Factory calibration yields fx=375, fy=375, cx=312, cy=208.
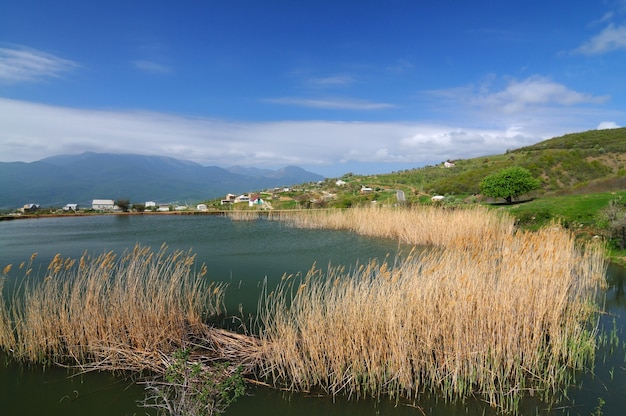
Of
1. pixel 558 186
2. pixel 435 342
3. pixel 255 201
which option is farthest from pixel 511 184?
pixel 255 201

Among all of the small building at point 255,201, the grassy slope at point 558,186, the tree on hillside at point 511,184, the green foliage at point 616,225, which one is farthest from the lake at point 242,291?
the small building at point 255,201

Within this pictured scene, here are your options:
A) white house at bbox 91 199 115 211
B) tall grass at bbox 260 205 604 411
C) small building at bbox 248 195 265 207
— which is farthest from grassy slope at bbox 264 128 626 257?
white house at bbox 91 199 115 211

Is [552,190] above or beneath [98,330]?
above

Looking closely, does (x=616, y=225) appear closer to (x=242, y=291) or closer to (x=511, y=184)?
(x=511, y=184)

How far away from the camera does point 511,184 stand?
26531 mm

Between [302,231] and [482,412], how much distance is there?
20.8 meters

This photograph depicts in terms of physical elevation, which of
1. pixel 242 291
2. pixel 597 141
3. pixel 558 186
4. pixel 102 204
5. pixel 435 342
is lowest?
pixel 242 291

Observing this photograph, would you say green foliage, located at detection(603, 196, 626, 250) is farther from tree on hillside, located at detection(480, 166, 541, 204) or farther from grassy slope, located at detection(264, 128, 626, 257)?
tree on hillside, located at detection(480, 166, 541, 204)

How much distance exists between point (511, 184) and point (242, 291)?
2253 cm

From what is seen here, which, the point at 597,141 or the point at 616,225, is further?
the point at 597,141

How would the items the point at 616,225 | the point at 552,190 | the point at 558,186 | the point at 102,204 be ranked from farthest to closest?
the point at 102,204
the point at 558,186
the point at 552,190
the point at 616,225

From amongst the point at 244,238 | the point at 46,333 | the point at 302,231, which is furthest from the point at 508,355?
the point at 302,231

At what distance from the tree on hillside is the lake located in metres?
11.6

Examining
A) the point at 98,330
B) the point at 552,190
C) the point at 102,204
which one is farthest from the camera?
the point at 102,204
